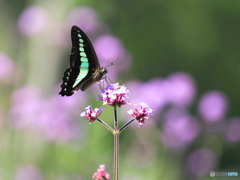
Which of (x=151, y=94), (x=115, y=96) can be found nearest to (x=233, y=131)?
(x=151, y=94)

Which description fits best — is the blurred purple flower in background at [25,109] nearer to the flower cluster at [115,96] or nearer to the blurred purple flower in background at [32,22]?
the blurred purple flower in background at [32,22]

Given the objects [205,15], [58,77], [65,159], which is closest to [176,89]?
[65,159]

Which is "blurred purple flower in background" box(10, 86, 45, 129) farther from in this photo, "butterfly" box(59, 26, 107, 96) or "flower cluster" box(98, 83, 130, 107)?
"flower cluster" box(98, 83, 130, 107)

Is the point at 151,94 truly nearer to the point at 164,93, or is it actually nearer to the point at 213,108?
the point at 164,93

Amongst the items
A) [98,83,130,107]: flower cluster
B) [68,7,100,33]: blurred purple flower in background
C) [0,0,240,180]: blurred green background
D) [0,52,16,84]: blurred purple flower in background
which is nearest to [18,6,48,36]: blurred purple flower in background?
[0,0,240,180]: blurred green background

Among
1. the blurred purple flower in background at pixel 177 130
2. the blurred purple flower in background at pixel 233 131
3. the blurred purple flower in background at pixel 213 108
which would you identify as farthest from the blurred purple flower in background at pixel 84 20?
the blurred purple flower in background at pixel 233 131

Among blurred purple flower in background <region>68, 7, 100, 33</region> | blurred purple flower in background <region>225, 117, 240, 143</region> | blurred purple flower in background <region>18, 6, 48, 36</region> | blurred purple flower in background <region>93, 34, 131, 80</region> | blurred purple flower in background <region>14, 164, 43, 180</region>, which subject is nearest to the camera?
blurred purple flower in background <region>14, 164, 43, 180</region>
